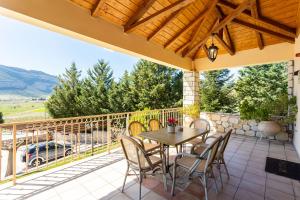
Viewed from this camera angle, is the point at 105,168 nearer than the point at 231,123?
Yes

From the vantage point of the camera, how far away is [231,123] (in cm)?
591

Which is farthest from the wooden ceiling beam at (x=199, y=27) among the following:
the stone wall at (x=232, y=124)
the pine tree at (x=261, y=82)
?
the pine tree at (x=261, y=82)

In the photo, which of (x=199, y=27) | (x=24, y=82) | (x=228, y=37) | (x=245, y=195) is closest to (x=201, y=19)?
(x=199, y=27)

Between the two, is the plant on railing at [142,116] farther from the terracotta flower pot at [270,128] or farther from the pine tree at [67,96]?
the pine tree at [67,96]

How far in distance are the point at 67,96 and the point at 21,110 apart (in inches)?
185

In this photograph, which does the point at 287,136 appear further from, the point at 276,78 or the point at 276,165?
the point at 276,78

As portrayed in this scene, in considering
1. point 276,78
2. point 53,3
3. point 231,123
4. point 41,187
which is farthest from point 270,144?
point 276,78

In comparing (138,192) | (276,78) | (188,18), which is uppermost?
(188,18)

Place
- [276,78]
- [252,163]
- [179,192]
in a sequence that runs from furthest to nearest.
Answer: [276,78] → [252,163] → [179,192]

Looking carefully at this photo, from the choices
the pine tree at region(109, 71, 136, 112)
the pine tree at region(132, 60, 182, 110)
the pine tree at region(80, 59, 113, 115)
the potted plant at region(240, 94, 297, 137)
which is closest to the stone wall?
the potted plant at region(240, 94, 297, 137)

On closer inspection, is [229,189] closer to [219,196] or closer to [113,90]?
[219,196]

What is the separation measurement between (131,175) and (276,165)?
287 cm

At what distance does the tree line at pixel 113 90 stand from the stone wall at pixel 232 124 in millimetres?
8116

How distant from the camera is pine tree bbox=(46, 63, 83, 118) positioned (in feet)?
63.9
